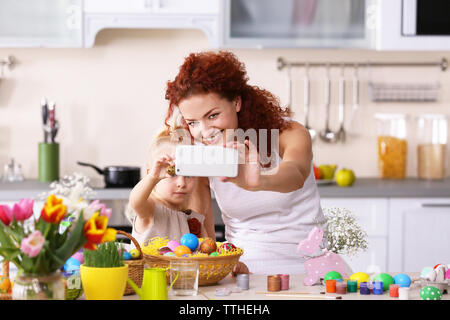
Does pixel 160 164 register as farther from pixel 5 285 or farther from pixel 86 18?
pixel 86 18

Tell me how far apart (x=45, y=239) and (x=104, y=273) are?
0.59ft

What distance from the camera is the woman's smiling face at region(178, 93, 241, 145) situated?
81.4 inches

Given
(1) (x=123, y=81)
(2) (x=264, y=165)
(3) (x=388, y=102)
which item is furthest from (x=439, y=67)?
(2) (x=264, y=165)

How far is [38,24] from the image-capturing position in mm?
3605

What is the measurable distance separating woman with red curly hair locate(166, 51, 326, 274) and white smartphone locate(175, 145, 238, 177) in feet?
0.94

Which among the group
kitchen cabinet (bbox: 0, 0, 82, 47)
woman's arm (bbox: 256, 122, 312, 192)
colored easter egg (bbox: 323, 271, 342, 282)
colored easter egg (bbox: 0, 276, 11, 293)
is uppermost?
kitchen cabinet (bbox: 0, 0, 82, 47)

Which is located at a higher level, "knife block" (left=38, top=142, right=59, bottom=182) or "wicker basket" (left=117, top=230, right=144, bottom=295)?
"knife block" (left=38, top=142, right=59, bottom=182)

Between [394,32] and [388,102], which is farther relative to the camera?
[388,102]

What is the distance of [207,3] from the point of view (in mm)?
3570

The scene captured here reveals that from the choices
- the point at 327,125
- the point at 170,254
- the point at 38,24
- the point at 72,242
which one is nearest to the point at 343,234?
the point at 170,254

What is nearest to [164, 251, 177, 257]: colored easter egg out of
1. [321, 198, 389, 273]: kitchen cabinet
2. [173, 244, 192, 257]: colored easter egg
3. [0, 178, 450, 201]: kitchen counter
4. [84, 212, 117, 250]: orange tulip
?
[173, 244, 192, 257]: colored easter egg

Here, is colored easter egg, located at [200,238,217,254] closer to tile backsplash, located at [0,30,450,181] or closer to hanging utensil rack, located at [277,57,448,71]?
tile backsplash, located at [0,30,450,181]

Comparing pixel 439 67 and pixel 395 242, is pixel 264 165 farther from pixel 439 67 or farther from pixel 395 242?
pixel 439 67

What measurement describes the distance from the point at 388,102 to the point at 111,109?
1539 millimetres
